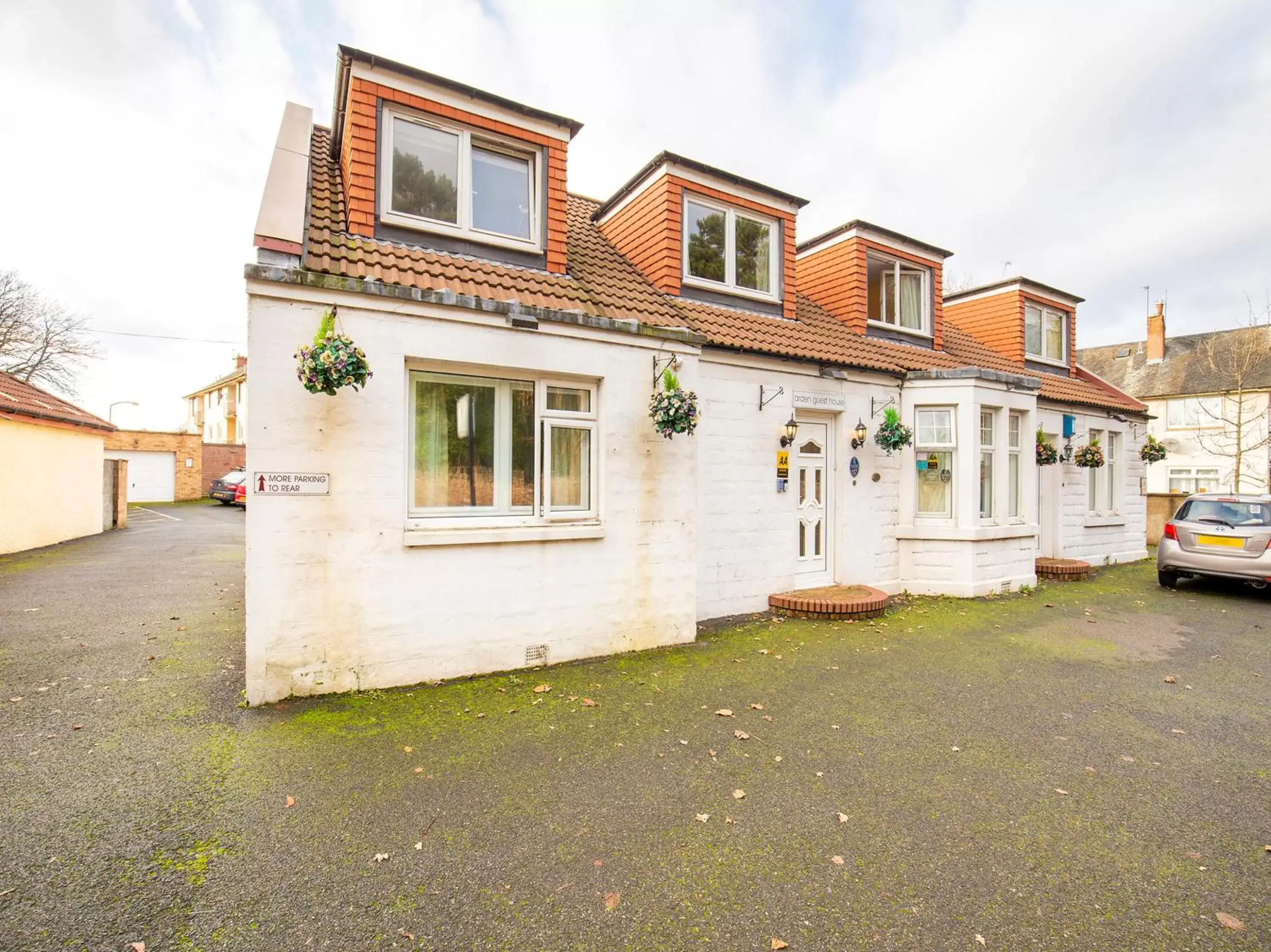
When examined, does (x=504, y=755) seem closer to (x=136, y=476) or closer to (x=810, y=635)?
(x=810, y=635)

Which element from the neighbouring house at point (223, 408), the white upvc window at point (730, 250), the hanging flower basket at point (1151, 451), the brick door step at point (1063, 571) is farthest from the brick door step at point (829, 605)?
the neighbouring house at point (223, 408)

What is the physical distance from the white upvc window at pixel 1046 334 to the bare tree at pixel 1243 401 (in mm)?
16514

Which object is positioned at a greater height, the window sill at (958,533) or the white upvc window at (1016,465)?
the white upvc window at (1016,465)

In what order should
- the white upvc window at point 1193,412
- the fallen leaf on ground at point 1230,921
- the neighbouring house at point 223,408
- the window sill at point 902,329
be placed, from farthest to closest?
1. the neighbouring house at point 223,408
2. the white upvc window at point 1193,412
3. the window sill at point 902,329
4. the fallen leaf on ground at point 1230,921

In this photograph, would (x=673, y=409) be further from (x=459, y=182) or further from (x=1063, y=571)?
(x=1063, y=571)

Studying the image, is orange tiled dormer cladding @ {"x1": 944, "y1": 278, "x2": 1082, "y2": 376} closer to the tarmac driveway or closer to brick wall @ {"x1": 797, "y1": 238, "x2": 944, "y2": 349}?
brick wall @ {"x1": 797, "y1": 238, "x2": 944, "y2": 349}

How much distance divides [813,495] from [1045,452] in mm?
5413

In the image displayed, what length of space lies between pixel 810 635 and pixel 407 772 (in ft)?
16.2

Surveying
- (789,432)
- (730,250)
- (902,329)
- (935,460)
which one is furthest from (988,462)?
(730,250)

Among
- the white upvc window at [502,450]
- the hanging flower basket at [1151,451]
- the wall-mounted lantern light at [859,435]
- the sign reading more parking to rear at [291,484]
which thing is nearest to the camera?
the sign reading more parking to rear at [291,484]

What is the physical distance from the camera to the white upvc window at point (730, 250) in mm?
8906

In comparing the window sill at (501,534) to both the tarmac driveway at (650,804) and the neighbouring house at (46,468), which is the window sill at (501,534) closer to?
the tarmac driveway at (650,804)

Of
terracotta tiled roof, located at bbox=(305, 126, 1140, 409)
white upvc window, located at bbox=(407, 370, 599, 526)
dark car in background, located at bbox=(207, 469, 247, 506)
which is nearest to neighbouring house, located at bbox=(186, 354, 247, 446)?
dark car in background, located at bbox=(207, 469, 247, 506)

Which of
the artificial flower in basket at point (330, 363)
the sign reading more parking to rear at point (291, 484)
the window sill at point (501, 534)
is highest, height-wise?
the artificial flower in basket at point (330, 363)
